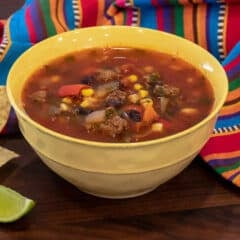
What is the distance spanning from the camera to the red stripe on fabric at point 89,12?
Answer: 1.35m

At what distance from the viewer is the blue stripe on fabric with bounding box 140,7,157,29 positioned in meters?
1.34

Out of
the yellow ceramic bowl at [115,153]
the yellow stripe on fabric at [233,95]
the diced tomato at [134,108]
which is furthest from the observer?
the yellow stripe on fabric at [233,95]

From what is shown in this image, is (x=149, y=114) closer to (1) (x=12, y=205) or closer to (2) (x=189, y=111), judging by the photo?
(2) (x=189, y=111)

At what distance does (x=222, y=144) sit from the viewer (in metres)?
1.16

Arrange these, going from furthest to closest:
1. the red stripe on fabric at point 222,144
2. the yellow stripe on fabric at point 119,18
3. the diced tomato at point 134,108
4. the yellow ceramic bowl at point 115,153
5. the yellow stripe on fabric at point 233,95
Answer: the yellow stripe on fabric at point 119,18
the yellow stripe on fabric at point 233,95
the red stripe on fabric at point 222,144
the diced tomato at point 134,108
the yellow ceramic bowl at point 115,153

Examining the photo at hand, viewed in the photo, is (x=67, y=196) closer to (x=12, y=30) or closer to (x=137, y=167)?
(x=137, y=167)

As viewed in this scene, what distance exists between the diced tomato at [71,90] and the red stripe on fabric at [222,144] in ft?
0.83

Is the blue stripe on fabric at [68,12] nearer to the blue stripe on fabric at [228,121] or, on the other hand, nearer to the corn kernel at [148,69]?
the corn kernel at [148,69]

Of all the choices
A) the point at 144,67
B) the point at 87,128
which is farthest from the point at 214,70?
the point at 87,128

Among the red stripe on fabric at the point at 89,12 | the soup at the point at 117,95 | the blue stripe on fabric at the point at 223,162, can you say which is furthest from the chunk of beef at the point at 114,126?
the red stripe on fabric at the point at 89,12

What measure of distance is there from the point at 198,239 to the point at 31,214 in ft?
0.92

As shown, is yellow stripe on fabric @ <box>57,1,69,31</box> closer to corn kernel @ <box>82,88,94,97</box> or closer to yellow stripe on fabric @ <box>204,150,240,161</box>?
corn kernel @ <box>82,88,94,97</box>

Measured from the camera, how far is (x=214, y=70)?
3.62 feet

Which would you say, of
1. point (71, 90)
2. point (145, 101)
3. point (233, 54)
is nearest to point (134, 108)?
point (145, 101)
